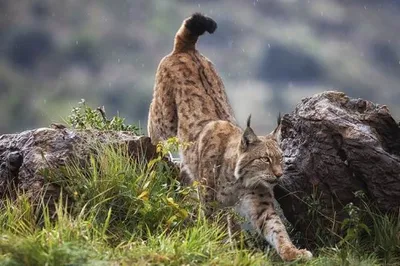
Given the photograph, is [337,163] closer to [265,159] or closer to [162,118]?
[265,159]

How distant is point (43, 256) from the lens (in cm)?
529

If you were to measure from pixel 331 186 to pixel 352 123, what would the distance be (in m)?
0.61

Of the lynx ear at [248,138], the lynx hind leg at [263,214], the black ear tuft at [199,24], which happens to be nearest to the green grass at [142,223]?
the lynx hind leg at [263,214]

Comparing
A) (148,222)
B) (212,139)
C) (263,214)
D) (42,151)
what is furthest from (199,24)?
(148,222)

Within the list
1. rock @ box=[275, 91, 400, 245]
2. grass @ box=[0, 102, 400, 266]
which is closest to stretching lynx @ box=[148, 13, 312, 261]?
grass @ box=[0, 102, 400, 266]

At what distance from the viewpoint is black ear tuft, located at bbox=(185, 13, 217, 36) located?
352 inches

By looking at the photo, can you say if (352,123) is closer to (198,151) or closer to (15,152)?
(198,151)

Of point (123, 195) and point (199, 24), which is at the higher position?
point (199, 24)

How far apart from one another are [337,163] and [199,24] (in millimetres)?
2235

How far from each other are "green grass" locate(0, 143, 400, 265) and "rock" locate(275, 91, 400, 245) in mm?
255

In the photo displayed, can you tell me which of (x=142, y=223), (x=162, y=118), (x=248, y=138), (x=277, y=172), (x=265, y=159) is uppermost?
→ (x=162, y=118)

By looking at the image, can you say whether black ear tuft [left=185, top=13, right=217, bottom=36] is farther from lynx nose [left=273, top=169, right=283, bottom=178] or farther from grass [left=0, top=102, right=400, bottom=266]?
lynx nose [left=273, top=169, right=283, bottom=178]

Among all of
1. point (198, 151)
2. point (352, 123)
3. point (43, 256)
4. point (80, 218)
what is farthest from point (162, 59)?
point (43, 256)

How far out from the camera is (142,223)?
705cm
